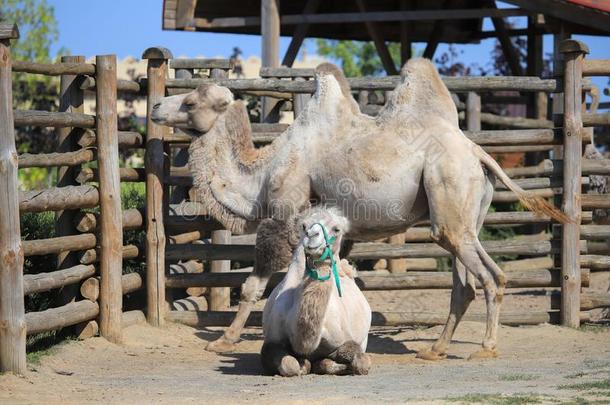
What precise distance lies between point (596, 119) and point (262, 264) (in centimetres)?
321

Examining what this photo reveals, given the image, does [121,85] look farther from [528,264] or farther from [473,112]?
[528,264]

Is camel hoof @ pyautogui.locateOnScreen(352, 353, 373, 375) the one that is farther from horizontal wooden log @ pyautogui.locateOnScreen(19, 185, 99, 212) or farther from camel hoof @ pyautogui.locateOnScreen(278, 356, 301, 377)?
horizontal wooden log @ pyautogui.locateOnScreen(19, 185, 99, 212)

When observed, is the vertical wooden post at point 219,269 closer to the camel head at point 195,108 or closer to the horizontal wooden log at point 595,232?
the camel head at point 195,108

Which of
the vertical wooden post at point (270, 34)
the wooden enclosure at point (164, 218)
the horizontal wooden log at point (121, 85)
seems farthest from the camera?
the vertical wooden post at point (270, 34)

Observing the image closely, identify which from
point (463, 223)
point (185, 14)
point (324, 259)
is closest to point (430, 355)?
point (463, 223)

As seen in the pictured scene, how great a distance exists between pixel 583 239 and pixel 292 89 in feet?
9.55

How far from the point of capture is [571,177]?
366 inches

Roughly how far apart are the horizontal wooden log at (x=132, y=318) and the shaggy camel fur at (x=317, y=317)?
1744 mm

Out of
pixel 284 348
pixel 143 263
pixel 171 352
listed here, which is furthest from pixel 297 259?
pixel 143 263

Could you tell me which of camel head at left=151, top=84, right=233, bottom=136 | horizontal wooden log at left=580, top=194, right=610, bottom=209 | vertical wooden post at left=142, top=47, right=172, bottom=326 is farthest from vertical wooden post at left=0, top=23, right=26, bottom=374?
horizontal wooden log at left=580, top=194, right=610, bottom=209

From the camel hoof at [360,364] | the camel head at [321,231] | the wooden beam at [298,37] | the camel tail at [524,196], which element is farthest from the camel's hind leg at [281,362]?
the wooden beam at [298,37]

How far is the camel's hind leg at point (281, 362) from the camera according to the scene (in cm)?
691

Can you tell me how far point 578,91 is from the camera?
9.28 m

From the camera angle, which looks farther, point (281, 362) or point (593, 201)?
point (593, 201)
